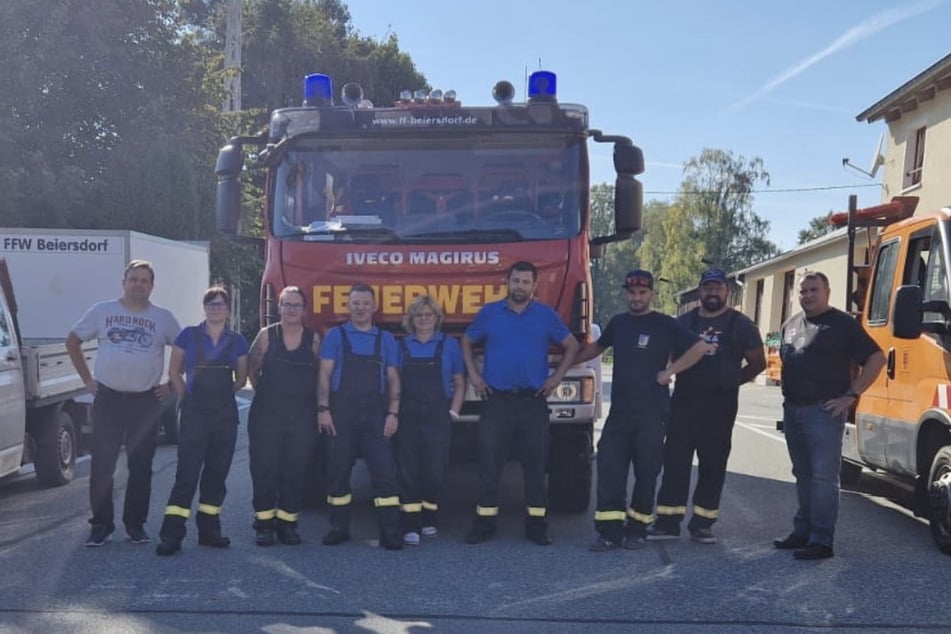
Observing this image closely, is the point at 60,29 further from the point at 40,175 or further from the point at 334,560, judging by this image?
the point at 334,560

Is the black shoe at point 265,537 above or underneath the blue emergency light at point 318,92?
underneath

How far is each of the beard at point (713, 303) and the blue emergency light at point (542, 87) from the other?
183cm

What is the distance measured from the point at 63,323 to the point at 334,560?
257 inches

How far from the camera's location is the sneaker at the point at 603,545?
232 inches

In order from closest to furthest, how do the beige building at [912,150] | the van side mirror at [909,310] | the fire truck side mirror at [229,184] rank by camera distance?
the van side mirror at [909,310]
the fire truck side mirror at [229,184]
the beige building at [912,150]

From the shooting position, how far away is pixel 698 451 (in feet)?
20.1

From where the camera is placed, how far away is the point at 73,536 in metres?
6.28

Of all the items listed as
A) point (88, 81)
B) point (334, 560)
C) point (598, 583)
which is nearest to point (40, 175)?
point (88, 81)

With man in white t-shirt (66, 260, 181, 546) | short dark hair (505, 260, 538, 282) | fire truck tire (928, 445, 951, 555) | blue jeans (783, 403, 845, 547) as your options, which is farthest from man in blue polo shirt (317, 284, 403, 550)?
fire truck tire (928, 445, 951, 555)

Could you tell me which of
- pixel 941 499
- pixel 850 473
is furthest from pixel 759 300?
pixel 941 499

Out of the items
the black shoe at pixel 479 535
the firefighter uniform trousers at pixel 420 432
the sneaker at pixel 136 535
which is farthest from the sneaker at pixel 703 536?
the sneaker at pixel 136 535

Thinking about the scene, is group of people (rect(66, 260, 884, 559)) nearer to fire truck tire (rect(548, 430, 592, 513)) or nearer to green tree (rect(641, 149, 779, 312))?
fire truck tire (rect(548, 430, 592, 513))

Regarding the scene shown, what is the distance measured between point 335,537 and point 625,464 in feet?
6.40

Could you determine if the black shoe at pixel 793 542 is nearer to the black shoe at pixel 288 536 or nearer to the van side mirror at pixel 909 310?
the van side mirror at pixel 909 310
